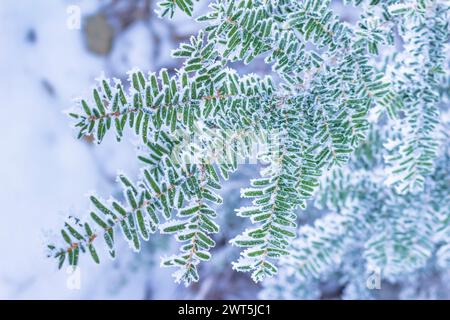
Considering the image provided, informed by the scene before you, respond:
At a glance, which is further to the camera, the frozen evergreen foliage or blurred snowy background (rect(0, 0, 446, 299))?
blurred snowy background (rect(0, 0, 446, 299))

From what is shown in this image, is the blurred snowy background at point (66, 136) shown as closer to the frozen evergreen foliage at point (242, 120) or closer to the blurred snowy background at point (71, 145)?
the blurred snowy background at point (71, 145)

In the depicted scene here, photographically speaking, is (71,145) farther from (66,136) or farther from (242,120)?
(242,120)

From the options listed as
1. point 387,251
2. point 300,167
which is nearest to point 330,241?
point 387,251

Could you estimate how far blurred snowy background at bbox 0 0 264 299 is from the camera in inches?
36.1

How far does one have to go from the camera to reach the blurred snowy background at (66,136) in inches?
36.1

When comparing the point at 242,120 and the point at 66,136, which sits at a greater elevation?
the point at 66,136

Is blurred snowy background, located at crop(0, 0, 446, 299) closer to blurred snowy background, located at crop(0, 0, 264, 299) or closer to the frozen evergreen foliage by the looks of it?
blurred snowy background, located at crop(0, 0, 264, 299)

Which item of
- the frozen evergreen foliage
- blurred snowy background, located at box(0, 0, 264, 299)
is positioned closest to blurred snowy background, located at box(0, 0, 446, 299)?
blurred snowy background, located at box(0, 0, 264, 299)

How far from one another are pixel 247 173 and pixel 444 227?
41 centimetres

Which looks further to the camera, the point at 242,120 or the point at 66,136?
the point at 66,136

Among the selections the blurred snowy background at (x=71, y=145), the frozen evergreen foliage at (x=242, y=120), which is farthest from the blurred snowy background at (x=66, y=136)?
the frozen evergreen foliage at (x=242, y=120)

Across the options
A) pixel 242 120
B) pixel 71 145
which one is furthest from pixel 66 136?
pixel 242 120

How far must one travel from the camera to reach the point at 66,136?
990 mm

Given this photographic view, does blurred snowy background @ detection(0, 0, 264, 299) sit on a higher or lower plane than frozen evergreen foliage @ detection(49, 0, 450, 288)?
higher
